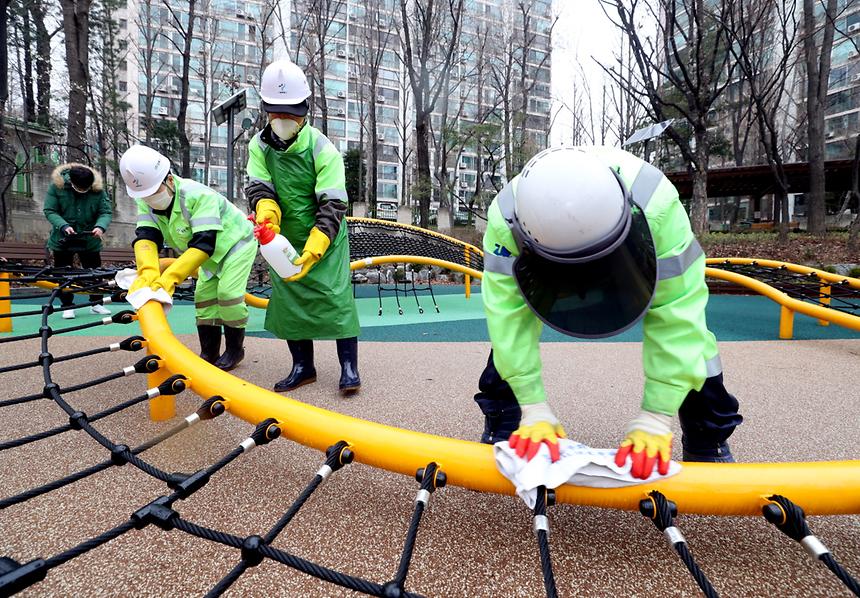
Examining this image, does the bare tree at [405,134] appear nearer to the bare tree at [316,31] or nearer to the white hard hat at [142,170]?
the bare tree at [316,31]

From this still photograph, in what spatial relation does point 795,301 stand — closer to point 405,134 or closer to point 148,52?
point 148,52

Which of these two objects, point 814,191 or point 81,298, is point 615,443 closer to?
point 81,298

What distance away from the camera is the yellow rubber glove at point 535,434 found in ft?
3.01

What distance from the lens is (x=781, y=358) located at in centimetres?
299

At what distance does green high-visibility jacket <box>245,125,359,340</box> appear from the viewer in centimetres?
209

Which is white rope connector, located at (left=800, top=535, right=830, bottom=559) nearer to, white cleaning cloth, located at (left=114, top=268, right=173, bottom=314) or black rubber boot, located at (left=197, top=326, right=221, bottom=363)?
white cleaning cloth, located at (left=114, top=268, right=173, bottom=314)

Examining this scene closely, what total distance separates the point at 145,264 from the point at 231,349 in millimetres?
662

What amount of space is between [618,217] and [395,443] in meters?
0.62

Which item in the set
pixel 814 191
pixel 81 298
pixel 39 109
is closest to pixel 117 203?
pixel 39 109

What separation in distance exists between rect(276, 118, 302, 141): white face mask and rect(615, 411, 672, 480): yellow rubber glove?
174 centimetres

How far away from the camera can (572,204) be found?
0.78 meters

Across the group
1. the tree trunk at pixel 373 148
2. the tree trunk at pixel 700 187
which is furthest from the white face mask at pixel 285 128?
the tree trunk at pixel 373 148

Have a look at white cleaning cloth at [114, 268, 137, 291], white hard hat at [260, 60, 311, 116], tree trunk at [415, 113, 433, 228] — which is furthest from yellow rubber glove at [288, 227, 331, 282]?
tree trunk at [415, 113, 433, 228]

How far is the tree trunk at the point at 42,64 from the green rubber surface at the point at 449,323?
39.4 ft
